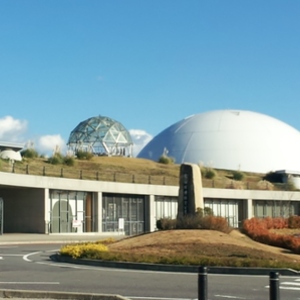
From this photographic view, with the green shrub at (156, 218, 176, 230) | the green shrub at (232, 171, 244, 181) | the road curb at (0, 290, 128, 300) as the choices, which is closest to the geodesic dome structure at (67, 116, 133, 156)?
the green shrub at (232, 171, 244, 181)

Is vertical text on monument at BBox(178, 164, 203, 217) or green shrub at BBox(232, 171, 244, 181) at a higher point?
green shrub at BBox(232, 171, 244, 181)

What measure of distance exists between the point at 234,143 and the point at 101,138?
18192 millimetres

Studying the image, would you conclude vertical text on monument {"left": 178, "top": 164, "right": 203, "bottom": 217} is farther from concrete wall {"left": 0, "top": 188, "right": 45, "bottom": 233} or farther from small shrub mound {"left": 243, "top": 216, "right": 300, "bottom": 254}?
concrete wall {"left": 0, "top": 188, "right": 45, "bottom": 233}

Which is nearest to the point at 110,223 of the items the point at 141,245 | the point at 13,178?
the point at 13,178

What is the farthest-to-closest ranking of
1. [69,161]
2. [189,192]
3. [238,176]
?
[238,176] < [69,161] < [189,192]

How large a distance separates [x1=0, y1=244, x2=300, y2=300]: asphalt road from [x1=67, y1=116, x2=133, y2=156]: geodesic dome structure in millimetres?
74495

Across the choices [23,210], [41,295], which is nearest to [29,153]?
[23,210]

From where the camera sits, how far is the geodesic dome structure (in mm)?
96438

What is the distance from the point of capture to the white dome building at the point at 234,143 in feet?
311

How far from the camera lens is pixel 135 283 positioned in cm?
1706

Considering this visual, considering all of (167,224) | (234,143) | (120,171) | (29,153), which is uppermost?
(234,143)

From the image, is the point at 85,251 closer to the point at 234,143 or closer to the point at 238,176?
the point at 238,176

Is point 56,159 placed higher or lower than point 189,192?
higher

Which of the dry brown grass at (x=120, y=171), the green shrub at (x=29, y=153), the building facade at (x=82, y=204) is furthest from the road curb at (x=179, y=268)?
the green shrub at (x=29, y=153)
